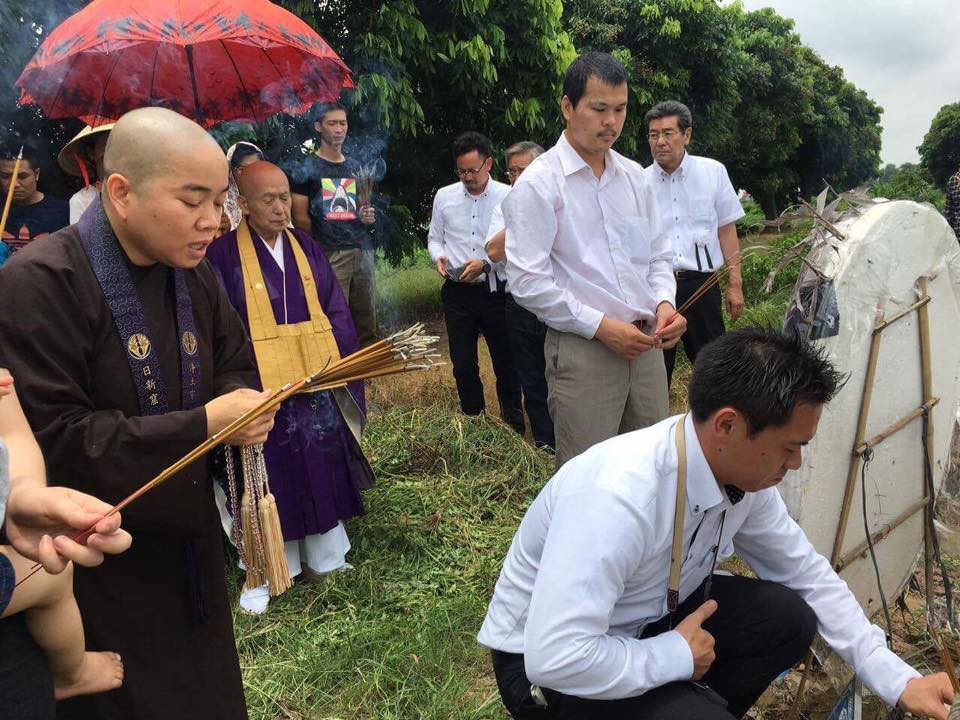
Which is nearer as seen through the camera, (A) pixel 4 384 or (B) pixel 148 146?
(A) pixel 4 384

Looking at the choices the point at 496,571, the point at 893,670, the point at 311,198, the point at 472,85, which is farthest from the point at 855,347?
the point at 472,85

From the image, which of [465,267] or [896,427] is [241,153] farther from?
[896,427]

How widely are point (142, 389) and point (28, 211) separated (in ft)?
8.54

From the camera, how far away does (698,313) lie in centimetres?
482

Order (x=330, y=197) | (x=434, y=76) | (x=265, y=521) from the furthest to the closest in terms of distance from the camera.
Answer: (x=434, y=76) → (x=330, y=197) → (x=265, y=521)

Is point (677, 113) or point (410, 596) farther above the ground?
point (677, 113)

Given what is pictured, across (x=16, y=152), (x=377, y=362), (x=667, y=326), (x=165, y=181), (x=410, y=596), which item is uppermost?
(x=16, y=152)

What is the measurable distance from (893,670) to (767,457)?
2.32ft

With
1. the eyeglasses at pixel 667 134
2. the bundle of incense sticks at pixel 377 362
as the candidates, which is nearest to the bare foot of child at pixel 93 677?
the bundle of incense sticks at pixel 377 362

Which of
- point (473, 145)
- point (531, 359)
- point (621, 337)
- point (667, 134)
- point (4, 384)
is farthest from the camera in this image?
point (473, 145)

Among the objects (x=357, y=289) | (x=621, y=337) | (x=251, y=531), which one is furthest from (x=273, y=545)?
(x=357, y=289)

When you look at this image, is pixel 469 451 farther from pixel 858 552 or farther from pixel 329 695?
pixel 858 552

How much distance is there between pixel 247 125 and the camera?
6.39 meters

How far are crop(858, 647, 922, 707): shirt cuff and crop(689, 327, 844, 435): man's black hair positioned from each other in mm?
738
